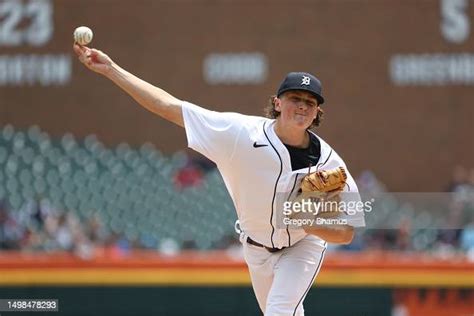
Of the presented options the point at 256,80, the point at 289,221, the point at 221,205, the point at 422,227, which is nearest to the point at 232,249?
the point at 221,205

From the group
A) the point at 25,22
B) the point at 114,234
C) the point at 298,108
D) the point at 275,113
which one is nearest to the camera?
the point at 298,108

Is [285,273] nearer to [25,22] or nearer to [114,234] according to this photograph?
[114,234]

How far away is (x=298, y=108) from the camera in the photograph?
5102 millimetres

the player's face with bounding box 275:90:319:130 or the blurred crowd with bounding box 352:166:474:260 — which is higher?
the player's face with bounding box 275:90:319:130

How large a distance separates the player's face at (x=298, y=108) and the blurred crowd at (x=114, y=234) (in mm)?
4479

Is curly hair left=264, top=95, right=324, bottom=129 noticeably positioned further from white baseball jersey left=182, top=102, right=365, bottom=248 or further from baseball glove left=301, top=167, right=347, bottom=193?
baseball glove left=301, top=167, right=347, bottom=193

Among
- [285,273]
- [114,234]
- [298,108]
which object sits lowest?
[114,234]

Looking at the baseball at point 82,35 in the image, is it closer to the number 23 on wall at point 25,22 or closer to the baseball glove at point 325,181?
the baseball glove at point 325,181

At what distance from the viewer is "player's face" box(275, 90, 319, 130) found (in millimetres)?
5102

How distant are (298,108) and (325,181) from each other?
1.35ft

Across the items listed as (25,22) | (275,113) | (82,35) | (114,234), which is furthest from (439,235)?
(25,22)

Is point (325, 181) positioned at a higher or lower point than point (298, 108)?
lower

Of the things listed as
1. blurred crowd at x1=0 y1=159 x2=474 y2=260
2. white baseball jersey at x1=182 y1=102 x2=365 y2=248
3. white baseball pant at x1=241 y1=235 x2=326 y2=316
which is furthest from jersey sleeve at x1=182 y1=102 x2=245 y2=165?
blurred crowd at x1=0 y1=159 x2=474 y2=260

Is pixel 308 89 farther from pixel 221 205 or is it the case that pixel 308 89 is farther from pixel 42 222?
pixel 42 222
